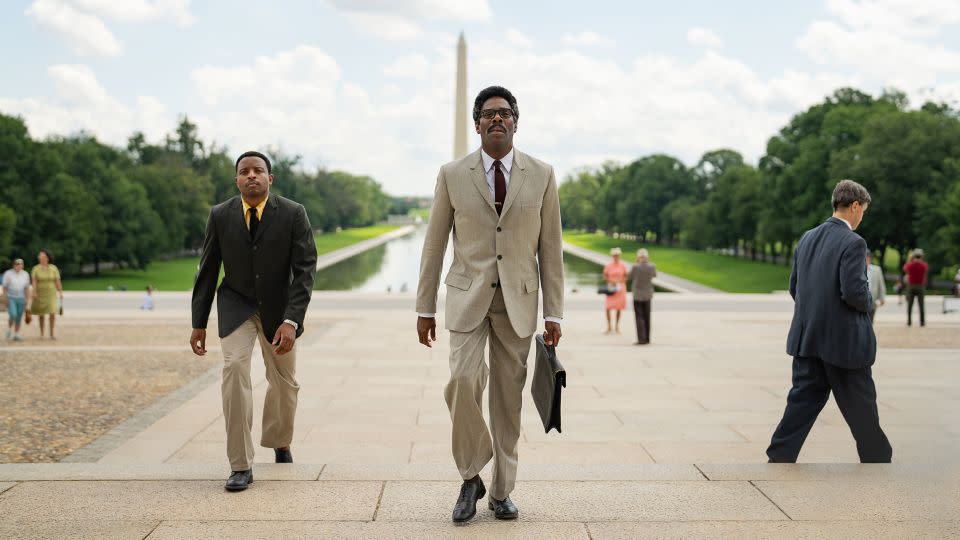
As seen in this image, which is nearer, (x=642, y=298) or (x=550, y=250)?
(x=550, y=250)

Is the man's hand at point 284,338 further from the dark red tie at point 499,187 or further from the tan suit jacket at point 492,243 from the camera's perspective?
the dark red tie at point 499,187

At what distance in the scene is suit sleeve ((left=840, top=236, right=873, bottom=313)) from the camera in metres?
5.11

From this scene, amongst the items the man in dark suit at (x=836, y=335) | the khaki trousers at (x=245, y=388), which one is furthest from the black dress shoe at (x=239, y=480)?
the man in dark suit at (x=836, y=335)

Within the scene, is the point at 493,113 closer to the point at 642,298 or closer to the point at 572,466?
the point at 572,466

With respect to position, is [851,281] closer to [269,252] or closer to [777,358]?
[269,252]

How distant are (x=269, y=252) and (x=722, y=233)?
216 ft

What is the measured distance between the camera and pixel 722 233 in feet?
224

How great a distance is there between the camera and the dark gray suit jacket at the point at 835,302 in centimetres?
513

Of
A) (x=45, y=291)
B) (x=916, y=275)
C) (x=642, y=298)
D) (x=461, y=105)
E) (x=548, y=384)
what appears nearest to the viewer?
(x=548, y=384)

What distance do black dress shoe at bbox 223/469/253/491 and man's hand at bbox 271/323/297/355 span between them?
622mm

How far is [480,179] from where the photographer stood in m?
4.27

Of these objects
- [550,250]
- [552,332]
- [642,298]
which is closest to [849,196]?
[550,250]

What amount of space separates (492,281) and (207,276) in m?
1.68

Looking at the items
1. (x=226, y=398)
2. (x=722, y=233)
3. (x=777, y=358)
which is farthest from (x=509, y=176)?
(x=722, y=233)
